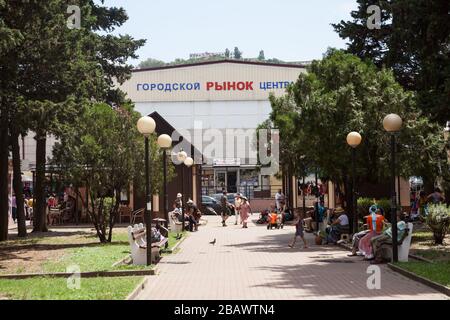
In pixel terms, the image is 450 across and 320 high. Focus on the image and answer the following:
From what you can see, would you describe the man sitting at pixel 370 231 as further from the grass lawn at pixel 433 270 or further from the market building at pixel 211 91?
the market building at pixel 211 91

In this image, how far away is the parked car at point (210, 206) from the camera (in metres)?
50.7

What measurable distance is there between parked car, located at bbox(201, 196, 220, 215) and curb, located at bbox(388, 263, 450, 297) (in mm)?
34735

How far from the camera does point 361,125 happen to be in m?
23.8

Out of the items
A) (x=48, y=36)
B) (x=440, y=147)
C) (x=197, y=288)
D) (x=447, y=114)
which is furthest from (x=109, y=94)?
(x=197, y=288)

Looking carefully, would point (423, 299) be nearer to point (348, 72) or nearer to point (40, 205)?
point (348, 72)

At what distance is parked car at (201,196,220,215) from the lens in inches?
1997

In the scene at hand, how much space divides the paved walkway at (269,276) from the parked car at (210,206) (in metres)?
26.8

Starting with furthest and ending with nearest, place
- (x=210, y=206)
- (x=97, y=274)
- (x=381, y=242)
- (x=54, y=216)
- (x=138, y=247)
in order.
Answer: (x=210, y=206), (x=54, y=216), (x=381, y=242), (x=138, y=247), (x=97, y=274)

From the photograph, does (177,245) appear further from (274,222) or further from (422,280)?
(422,280)

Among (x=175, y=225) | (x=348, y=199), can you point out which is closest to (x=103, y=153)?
(x=175, y=225)

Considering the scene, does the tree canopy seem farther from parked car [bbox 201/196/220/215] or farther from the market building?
the market building

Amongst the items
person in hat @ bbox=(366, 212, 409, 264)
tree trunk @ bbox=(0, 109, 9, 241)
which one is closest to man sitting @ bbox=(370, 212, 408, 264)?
person in hat @ bbox=(366, 212, 409, 264)

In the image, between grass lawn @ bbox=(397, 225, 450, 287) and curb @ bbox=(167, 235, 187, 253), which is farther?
curb @ bbox=(167, 235, 187, 253)

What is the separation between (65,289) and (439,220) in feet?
40.4
